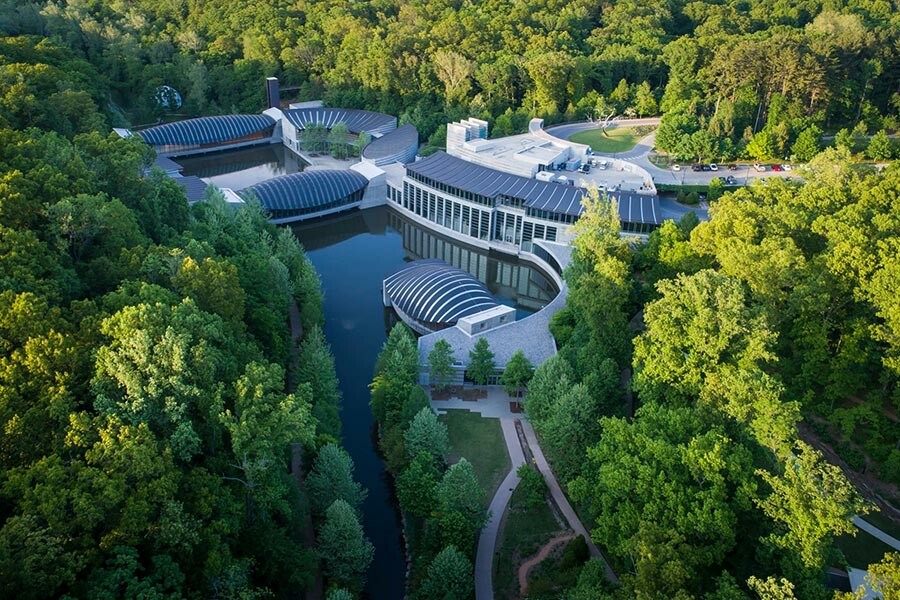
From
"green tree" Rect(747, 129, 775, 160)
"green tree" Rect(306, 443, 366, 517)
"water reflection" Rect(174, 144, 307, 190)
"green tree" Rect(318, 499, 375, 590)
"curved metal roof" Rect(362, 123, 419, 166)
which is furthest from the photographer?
"water reflection" Rect(174, 144, 307, 190)

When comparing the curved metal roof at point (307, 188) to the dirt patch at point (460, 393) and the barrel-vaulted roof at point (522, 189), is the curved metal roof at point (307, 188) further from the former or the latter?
the dirt patch at point (460, 393)

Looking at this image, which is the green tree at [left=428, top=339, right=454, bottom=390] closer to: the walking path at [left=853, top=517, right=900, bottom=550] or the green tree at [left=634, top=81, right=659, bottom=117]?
the walking path at [left=853, top=517, right=900, bottom=550]

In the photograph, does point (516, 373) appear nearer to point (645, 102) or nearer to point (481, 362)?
point (481, 362)

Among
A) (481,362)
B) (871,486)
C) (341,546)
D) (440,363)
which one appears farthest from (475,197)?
(341,546)

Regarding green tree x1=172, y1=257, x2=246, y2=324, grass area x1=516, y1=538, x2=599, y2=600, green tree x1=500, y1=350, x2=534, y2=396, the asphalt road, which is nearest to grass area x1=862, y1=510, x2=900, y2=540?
grass area x1=516, y1=538, x2=599, y2=600

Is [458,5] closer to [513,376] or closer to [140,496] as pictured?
[513,376]

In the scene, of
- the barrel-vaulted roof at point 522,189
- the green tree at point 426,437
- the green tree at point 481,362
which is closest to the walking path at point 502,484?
the green tree at point 481,362

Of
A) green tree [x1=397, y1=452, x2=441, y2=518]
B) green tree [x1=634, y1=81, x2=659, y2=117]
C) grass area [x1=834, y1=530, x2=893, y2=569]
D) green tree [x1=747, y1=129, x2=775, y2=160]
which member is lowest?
grass area [x1=834, y1=530, x2=893, y2=569]
